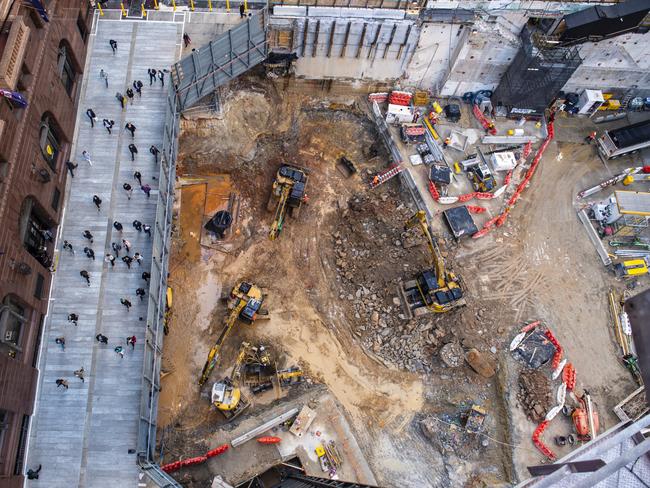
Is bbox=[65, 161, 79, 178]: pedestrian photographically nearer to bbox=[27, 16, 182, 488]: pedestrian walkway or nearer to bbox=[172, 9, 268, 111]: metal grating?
bbox=[27, 16, 182, 488]: pedestrian walkway

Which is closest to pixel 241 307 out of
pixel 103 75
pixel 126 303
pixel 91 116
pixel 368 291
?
pixel 126 303

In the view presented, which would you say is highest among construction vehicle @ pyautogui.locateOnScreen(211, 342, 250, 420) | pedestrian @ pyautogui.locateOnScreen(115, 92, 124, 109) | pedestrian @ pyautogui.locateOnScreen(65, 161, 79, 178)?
pedestrian @ pyautogui.locateOnScreen(115, 92, 124, 109)

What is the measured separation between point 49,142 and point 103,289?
9761mm

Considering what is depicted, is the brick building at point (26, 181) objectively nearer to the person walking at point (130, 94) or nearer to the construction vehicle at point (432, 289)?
the person walking at point (130, 94)

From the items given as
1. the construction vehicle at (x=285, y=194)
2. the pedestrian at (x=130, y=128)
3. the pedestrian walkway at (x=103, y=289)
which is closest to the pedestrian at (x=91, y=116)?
the pedestrian walkway at (x=103, y=289)

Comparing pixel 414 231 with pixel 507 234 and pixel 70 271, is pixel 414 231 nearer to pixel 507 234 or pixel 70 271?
pixel 507 234

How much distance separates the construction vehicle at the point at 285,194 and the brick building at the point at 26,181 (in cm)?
1485

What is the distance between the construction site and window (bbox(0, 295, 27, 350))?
7.88m

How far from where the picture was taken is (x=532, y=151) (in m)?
44.0

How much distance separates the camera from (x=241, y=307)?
114 ft

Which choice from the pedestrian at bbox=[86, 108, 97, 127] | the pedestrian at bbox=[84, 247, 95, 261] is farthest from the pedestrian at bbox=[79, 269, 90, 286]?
the pedestrian at bbox=[86, 108, 97, 127]

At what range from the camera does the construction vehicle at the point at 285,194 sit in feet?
125

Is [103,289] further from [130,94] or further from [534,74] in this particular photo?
[534,74]

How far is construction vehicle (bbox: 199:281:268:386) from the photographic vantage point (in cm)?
3453
